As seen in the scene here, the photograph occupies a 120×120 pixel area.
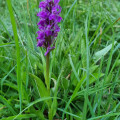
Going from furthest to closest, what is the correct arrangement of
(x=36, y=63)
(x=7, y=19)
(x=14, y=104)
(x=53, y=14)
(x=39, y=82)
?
(x=7, y=19)
(x=36, y=63)
(x=14, y=104)
(x=39, y=82)
(x=53, y=14)

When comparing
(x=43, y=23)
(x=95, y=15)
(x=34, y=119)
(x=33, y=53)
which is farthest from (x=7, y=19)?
(x=34, y=119)

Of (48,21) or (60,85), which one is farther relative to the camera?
(60,85)

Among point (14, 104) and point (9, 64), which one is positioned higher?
point (9, 64)

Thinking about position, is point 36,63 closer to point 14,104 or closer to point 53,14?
point 14,104

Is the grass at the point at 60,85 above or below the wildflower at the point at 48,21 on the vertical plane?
below

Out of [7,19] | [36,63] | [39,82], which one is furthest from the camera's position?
[7,19]

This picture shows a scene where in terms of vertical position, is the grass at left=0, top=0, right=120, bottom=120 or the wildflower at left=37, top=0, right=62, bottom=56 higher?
the wildflower at left=37, top=0, right=62, bottom=56

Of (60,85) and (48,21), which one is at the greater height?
(48,21)

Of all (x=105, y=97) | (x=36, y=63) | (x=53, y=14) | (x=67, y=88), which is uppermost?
(x=53, y=14)
